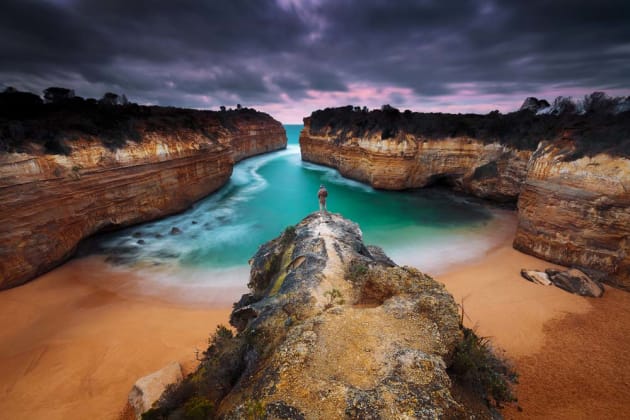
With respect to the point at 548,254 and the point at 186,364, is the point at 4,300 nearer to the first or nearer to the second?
the point at 186,364

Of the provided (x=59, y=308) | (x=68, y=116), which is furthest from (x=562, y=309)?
(x=68, y=116)

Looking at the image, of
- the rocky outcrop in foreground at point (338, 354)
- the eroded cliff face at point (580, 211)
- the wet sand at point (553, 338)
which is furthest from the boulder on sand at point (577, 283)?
the rocky outcrop in foreground at point (338, 354)

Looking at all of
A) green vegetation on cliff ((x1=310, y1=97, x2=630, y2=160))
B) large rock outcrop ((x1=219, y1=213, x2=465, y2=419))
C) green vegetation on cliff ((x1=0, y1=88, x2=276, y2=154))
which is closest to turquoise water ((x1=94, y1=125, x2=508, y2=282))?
green vegetation on cliff ((x1=310, y1=97, x2=630, y2=160))

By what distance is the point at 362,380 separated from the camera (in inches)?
125

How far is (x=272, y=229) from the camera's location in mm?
16844

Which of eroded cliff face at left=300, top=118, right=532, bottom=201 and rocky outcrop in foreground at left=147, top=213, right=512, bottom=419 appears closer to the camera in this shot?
rocky outcrop in foreground at left=147, top=213, right=512, bottom=419

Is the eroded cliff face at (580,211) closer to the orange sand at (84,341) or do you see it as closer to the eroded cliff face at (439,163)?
the eroded cliff face at (439,163)

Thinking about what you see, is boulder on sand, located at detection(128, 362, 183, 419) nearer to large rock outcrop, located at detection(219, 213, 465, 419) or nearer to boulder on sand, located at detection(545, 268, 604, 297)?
large rock outcrop, located at detection(219, 213, 465, 419)

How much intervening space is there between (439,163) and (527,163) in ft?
19.5

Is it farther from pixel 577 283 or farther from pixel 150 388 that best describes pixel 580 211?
pixel 150 388

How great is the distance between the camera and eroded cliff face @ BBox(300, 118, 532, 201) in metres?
18.0

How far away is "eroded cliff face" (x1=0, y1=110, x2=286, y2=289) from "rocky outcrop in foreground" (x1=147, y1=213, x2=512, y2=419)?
32.8 feet

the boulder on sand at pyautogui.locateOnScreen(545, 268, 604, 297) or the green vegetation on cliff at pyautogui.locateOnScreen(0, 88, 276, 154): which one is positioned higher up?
the green vegetation on cliff at pyautogui.locateOnScreen(0, 88, 276, 154)

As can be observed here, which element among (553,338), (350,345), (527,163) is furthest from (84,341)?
(527,163)
